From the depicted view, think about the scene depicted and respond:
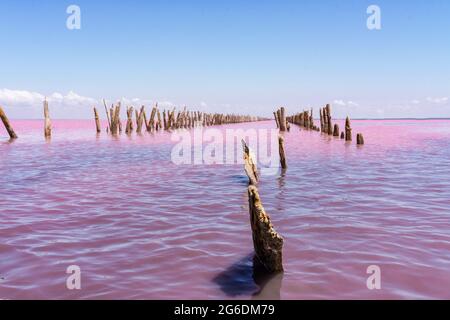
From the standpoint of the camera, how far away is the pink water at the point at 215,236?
402 cm

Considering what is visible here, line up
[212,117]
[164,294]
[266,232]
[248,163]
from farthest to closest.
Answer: [212,117]
[248,163]
[266,232]
[164,294]

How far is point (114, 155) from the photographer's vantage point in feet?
56.4

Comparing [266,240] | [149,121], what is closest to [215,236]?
[266,240]

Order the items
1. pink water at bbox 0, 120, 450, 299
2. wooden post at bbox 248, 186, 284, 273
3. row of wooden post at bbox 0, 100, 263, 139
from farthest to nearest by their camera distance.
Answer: row of wooden post at bbox 0, 100, 263, 139, wooden post at bbox 248, 186, 284, 273, pink water at bbox 0, 120, 450, 299

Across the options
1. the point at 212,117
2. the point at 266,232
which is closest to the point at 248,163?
the point at 266,232

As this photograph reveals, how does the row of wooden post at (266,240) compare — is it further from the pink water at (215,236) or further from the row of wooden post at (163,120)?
the row of wooden post at (163,120)

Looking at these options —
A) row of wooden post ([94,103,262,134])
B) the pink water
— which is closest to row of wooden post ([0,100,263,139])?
row of wooden post ([94,103,262,134])

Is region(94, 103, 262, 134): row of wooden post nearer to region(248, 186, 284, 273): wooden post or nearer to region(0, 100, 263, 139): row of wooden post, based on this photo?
region(0, 100, 263, 139): row of wooden post

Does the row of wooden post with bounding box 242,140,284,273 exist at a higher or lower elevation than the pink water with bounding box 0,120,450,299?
higher

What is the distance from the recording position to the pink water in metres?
4.02

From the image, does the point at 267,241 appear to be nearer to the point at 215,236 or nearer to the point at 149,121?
the point at 215,236

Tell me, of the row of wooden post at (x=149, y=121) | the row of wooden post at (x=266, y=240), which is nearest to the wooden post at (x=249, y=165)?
the row of wooden post at (x=266, y=240)
